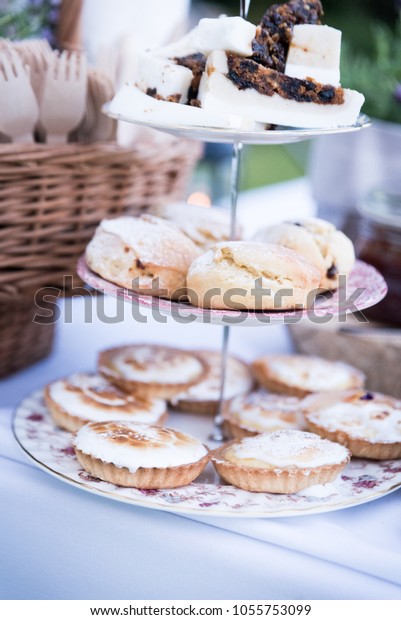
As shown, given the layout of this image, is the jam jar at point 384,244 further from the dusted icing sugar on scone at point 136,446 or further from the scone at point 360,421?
the dusted icing sugar on scone at point 136,446

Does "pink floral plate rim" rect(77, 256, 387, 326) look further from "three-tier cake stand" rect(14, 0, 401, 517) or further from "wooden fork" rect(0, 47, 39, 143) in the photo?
"wooden fork" rect(0, 47, 39, 143)

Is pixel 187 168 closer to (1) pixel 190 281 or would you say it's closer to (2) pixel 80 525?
(1) pixel 190 281

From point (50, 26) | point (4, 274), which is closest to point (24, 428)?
point (4, 274)

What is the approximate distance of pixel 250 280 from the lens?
72cm

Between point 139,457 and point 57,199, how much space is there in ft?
1.20

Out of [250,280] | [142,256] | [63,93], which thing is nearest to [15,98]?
[63,93]

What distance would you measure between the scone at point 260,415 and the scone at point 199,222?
20 cm

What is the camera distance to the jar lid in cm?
102

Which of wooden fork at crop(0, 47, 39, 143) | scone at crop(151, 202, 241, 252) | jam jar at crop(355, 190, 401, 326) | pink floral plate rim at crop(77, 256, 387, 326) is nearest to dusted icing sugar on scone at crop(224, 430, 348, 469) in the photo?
pink floral plate rim at crop(77, 256, 387, 326)

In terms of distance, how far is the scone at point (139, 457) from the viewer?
0.70 metres

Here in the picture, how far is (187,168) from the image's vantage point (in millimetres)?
1104

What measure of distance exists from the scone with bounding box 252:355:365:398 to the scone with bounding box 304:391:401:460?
0.22 ft

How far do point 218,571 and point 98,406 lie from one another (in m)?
0.26

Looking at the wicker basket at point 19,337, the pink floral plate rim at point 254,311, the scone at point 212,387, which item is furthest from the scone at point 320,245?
the wicker basket at point 19,337
